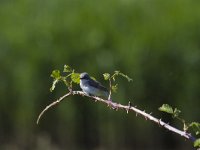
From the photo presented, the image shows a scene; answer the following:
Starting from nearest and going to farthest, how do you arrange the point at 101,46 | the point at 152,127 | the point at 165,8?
the point at 152,127 → the point at 101,46 → the point at 165,8

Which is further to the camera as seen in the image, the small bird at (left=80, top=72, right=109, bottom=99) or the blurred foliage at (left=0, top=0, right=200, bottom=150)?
the blurred foliage at (left=0, top=0, right=200, bottom=150)

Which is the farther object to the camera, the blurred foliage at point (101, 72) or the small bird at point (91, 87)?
the blurred foliage at point (101, 72)

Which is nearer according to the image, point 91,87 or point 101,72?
point 91,87

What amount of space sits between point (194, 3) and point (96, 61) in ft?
7.06

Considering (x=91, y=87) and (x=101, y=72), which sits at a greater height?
(x=101, y=72)

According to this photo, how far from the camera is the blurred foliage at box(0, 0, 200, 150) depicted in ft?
37.6

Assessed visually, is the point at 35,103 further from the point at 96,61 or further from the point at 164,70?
the point at 164,70

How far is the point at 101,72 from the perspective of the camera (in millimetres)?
11656

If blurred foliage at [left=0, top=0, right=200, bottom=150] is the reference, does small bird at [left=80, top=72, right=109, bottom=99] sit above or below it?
below

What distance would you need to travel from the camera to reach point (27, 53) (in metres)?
12.2

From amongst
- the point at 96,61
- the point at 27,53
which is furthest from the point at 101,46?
the point at 27,53

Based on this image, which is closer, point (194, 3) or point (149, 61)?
point (149, 61)

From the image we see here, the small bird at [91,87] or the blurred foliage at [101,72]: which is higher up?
the blurred foliage at [101,72]

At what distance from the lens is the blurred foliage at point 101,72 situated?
11469mm
